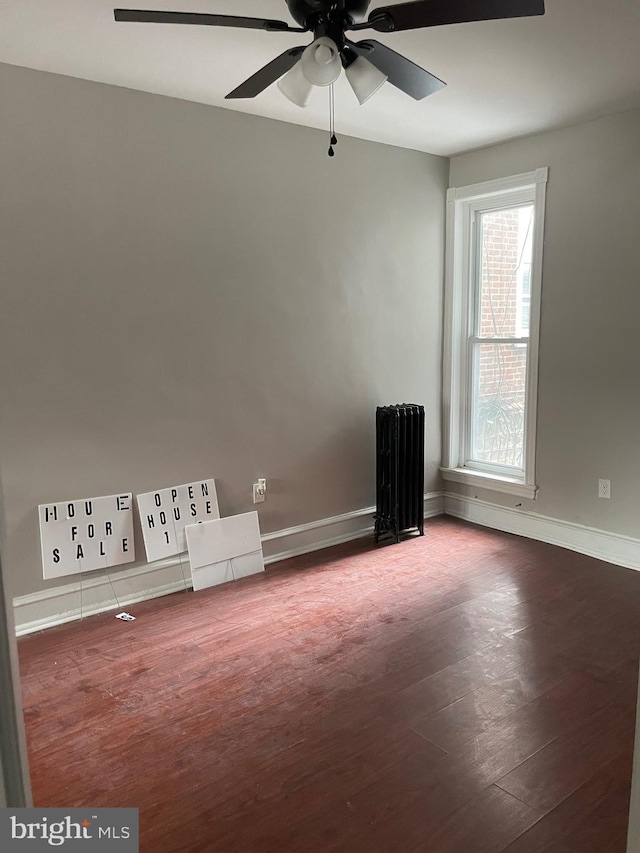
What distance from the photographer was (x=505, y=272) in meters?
4.34

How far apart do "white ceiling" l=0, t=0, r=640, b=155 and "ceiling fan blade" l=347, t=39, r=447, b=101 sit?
0.30 meters

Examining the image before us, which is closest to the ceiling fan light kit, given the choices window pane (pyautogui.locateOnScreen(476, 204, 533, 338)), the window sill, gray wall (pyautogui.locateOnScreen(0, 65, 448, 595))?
gray wall (pyautogui.locateOnScreen(0, 65, 448, 595))

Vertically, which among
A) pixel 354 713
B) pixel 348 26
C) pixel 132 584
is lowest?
pixel 354 713

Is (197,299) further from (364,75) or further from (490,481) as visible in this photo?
(490,481)

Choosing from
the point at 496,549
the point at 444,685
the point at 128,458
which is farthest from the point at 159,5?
the point at 496,549

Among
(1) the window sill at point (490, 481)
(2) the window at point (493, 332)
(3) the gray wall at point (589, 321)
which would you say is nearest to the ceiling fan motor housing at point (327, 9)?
(3) the gray wall at point (589, 321)

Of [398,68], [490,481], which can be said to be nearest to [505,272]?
[490,481]

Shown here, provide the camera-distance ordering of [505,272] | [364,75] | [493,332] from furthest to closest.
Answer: [493,332]
[505,272]
[364,75]

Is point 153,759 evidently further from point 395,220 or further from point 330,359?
point 395,220

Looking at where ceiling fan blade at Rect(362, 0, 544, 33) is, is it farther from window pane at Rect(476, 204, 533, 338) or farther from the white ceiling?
window pane at Rect(476, 204, 533, 338)

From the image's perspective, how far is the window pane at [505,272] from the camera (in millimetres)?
4215

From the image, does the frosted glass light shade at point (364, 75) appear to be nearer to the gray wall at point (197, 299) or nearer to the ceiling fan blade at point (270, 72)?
the ceiling fan blade at point (270, 72)

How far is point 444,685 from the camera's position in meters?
2.51

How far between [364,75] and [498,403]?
2803 mm
